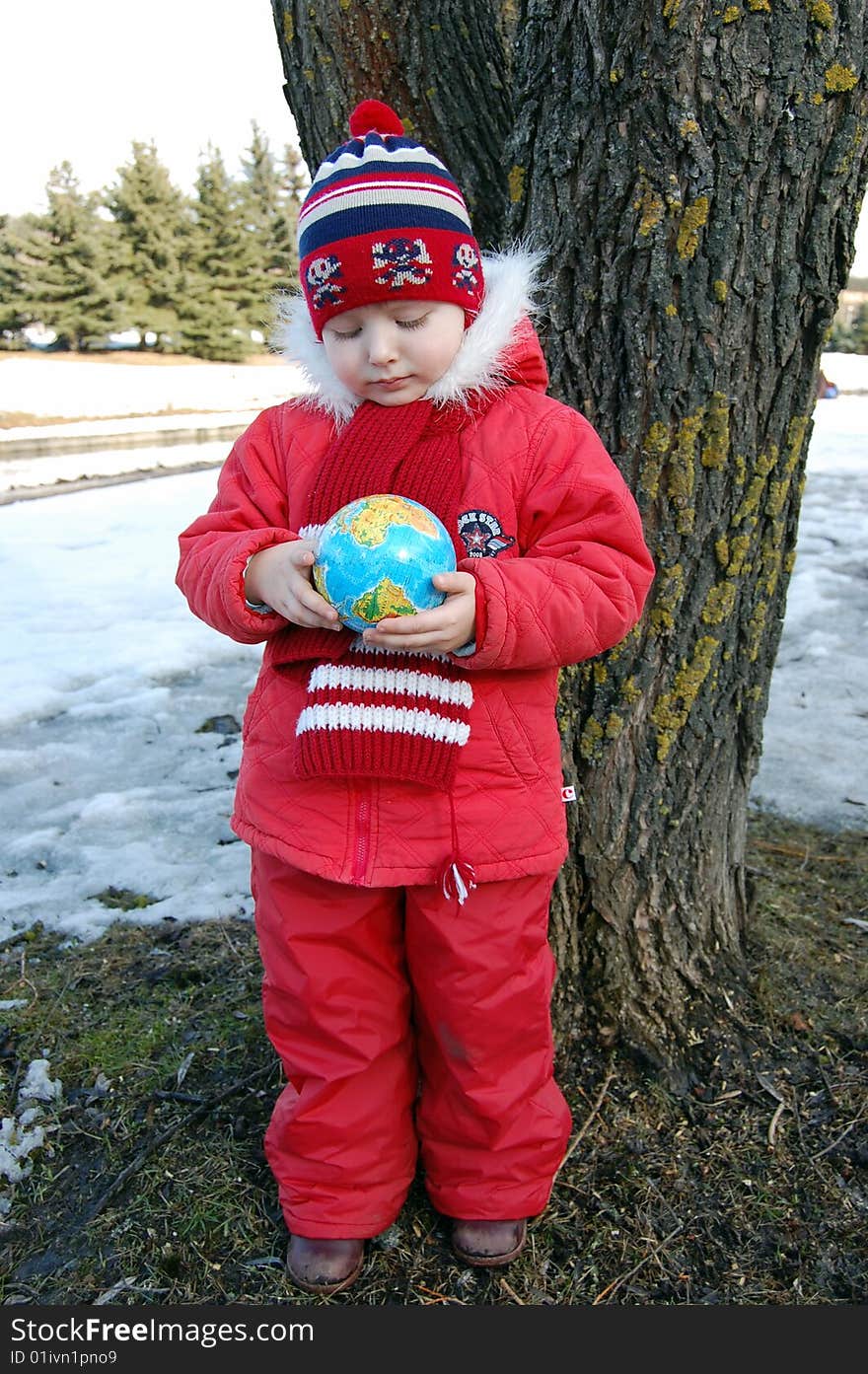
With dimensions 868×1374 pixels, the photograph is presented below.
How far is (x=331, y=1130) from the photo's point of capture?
204 cm

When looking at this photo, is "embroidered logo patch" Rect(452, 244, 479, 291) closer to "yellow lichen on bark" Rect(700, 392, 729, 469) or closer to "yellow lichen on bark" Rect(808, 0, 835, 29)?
"yellow lichen on bark" Rect(700, 392, 729, 469)

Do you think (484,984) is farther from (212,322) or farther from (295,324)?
(212,322)

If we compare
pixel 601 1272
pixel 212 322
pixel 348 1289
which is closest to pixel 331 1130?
pixel 348 1289

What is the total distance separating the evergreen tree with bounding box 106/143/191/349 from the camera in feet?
108

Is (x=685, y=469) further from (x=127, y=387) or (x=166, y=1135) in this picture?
(x=127, y=387)

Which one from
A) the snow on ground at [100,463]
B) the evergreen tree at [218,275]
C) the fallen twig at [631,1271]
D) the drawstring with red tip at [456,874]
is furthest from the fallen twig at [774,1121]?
the evergreen tree at [218,275]

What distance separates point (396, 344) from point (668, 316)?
0.61 meters

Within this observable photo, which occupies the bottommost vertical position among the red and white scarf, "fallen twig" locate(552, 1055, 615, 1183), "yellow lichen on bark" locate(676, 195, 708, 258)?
"fallen twig" locate(552, 1055, 615, 1183)

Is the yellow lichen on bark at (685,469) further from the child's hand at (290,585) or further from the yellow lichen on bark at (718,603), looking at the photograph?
the child's hand at (290,585)

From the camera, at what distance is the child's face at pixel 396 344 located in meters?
1.83

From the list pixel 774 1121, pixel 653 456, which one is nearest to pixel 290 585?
pixel 653 456

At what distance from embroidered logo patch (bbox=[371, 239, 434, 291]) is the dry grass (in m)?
1.78

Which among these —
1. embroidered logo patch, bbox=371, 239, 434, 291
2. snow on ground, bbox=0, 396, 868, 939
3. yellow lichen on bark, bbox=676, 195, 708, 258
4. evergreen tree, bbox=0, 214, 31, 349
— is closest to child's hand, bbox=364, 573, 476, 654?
embroidered logo patch, bbox=371, 239, 434, 291

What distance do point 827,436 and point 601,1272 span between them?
11.7 m
